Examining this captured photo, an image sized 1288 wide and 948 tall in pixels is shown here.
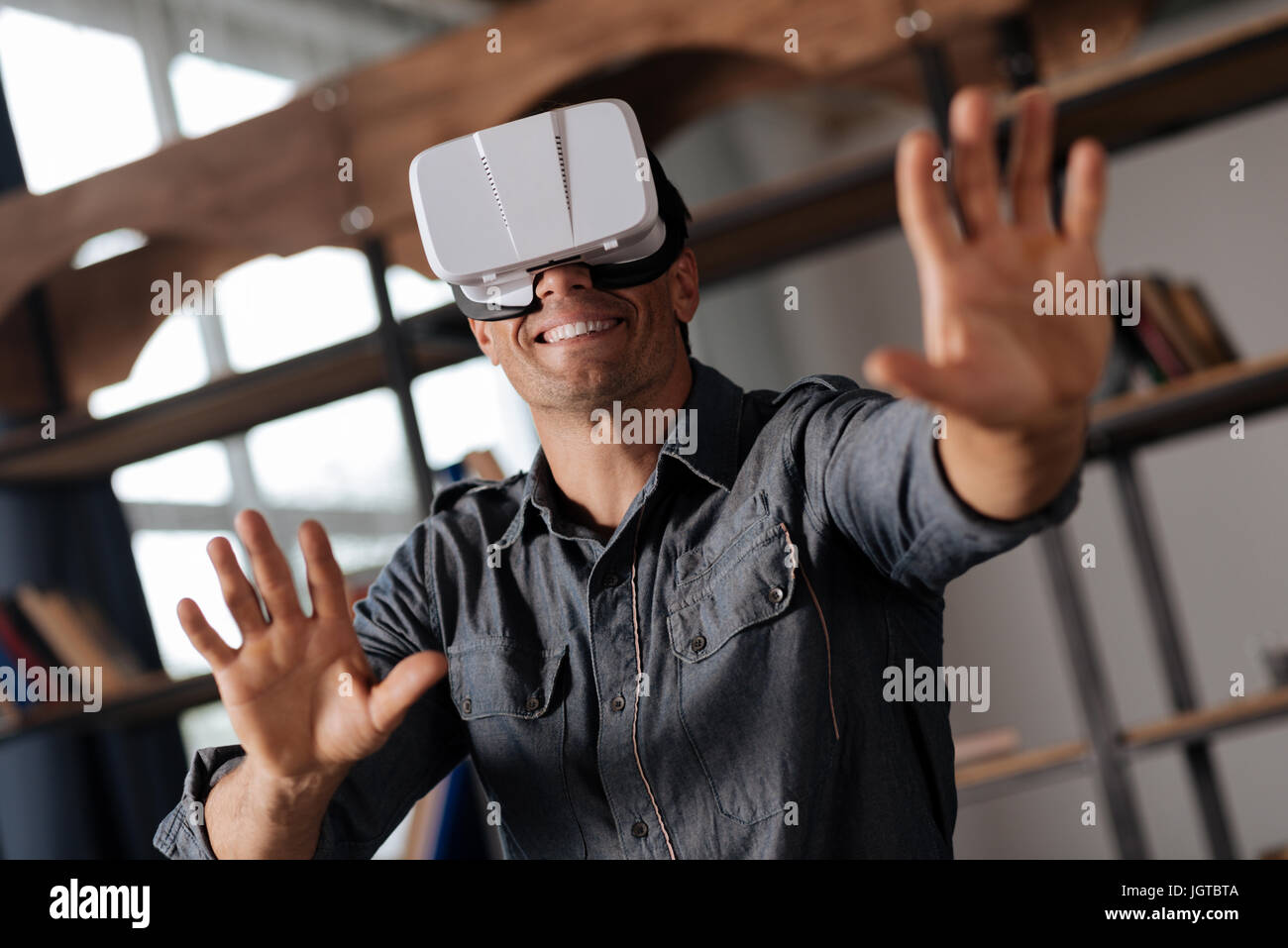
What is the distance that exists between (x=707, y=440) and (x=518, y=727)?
31cm

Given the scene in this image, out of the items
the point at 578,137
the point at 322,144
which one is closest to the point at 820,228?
the point at 322,144

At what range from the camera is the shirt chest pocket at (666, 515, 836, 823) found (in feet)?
3.46

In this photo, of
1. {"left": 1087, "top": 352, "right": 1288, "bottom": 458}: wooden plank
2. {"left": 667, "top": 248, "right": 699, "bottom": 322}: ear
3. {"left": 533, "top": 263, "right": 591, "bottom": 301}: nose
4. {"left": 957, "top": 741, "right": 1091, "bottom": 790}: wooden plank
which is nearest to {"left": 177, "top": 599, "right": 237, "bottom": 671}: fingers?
{"left": 533, "top": 263, "right": 591, "bottom": 301}: nose

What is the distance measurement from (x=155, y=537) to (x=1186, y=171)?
3.58 meters

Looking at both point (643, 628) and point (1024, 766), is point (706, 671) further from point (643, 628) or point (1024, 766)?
point (1024, 766)

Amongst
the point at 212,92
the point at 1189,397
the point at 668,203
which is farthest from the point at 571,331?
the point at 212,92

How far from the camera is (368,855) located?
3.87ft

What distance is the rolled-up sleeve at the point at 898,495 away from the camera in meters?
0.85

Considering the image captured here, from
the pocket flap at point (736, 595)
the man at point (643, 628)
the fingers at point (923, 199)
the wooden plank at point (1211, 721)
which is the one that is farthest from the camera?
the wooden plank at point (1211, 721)

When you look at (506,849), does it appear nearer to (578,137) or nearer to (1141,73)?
(578,137)

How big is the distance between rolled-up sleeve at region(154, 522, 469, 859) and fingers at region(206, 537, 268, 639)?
0.61 feet

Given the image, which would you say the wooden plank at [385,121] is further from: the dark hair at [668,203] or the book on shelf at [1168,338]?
the dark hair at [668,203]

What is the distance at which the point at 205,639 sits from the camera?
99 centimetres

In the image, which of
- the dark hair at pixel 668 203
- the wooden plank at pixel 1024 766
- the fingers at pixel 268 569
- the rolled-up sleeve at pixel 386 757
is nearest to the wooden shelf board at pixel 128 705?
the wooden plank at pixel 1024 766
